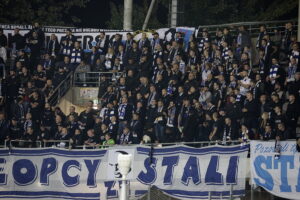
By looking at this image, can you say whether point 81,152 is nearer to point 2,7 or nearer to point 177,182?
point 177,182

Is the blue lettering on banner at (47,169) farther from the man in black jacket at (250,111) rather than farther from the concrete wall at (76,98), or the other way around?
the concrete wall at (76,98)

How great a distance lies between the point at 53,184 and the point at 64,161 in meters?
0.58

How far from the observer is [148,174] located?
19.7 metres

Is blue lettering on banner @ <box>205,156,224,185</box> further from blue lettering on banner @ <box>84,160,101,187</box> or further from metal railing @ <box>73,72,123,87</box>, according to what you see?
metal railing @ <box>73,72,123,87</box>

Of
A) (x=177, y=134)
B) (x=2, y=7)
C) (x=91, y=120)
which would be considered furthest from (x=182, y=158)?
(x=2, y=7)

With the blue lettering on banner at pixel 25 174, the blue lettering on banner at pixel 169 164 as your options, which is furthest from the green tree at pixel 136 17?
the blue lettering on banner at pixel 169 164

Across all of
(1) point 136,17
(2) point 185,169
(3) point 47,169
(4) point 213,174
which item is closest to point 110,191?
(3) point 47,169

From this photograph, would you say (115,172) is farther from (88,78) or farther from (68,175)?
(88,78)

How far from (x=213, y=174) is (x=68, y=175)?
3336 millimetres

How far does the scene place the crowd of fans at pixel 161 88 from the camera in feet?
73.7

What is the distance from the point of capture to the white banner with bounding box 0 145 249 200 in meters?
19.5

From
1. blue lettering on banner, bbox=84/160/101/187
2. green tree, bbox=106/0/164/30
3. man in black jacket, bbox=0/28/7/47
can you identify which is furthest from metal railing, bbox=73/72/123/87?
green tree, bbox=106/0/164/30

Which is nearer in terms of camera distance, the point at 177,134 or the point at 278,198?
the point at 278,198

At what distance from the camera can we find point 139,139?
2381cm
